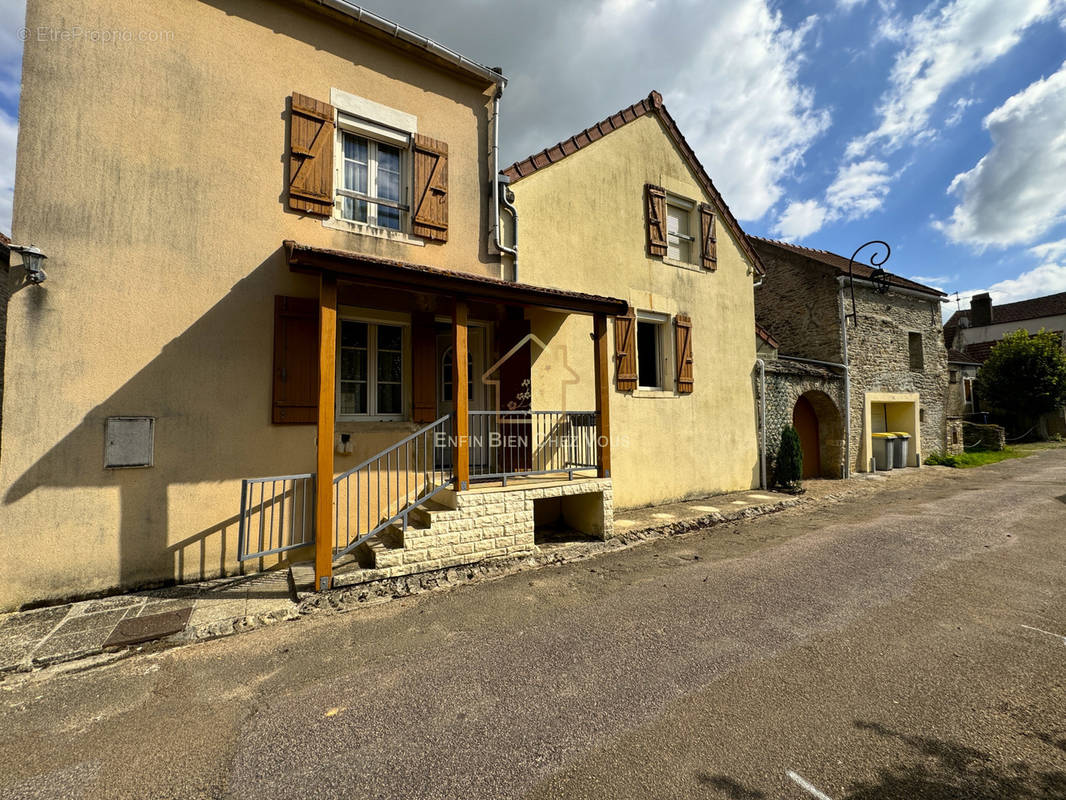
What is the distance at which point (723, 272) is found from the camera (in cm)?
986

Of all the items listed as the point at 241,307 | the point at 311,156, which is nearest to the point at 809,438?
the point at 311,156

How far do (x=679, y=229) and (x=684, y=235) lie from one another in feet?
0.55

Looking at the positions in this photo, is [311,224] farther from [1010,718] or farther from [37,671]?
[1010,718]

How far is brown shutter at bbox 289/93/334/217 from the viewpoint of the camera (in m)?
5.56

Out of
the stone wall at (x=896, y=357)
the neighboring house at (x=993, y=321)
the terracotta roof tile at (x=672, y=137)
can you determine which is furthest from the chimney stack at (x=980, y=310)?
the terracotta roof tile at (x=672, y=137)

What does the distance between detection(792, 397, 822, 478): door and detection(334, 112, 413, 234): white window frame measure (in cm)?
1095

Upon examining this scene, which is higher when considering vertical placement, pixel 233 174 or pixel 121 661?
pixel 233 174

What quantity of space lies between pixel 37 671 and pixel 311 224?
15.8 feet

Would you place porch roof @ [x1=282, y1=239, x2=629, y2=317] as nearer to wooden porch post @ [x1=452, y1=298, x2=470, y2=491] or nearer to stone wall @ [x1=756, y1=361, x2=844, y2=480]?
wooden porch post @ [x1=452, y1=298, x2=470, y2=491]

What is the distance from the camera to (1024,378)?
20594mm

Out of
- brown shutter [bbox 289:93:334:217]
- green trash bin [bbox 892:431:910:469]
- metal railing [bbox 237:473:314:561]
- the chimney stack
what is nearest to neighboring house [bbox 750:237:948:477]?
green trash bin [bbox 892:431:910:469]

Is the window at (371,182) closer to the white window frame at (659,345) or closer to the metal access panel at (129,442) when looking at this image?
the metal access panel at (129,442)

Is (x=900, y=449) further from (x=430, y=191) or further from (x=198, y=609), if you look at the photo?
(x=198, y=609)

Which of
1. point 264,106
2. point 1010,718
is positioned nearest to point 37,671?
point 264,106
